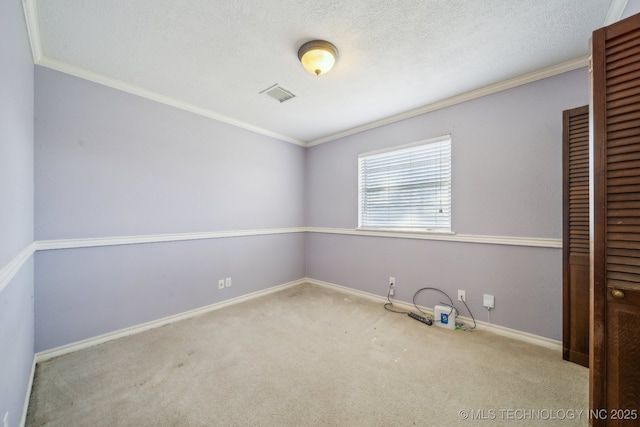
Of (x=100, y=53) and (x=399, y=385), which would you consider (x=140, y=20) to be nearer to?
(x=100, y=53)

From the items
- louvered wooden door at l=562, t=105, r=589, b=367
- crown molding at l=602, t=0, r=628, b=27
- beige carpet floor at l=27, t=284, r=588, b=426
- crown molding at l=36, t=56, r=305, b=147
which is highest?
crown molding at l=602, t=0, r=628, b=27

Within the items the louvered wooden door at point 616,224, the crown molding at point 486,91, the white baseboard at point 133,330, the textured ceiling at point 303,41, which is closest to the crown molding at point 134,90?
the textured ceiling at point 303,41

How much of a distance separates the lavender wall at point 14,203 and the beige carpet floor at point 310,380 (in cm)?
38

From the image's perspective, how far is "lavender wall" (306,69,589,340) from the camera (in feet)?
6.99

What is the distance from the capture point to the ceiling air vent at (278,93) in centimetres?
247

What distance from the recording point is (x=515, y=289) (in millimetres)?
2303

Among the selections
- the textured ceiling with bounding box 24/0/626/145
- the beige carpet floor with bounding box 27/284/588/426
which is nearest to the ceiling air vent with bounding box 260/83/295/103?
the textured ceiling with bounding box 24/0/626/145

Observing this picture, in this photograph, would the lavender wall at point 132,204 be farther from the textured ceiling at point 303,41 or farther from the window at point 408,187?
the window at point 408,187

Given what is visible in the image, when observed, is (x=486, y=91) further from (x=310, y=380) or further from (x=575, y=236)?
(x=310, y=380)

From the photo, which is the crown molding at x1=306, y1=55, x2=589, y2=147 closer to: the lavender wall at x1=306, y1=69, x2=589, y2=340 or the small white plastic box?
the lavender wall at x1=306, y1=69, x2=589, y2=340

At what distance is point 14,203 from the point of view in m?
1.31

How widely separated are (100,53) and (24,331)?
209 centimetres

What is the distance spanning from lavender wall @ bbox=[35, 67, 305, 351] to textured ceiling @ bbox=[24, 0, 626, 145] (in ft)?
1.07

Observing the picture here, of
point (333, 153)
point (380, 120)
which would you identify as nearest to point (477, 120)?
point (380, 120)
